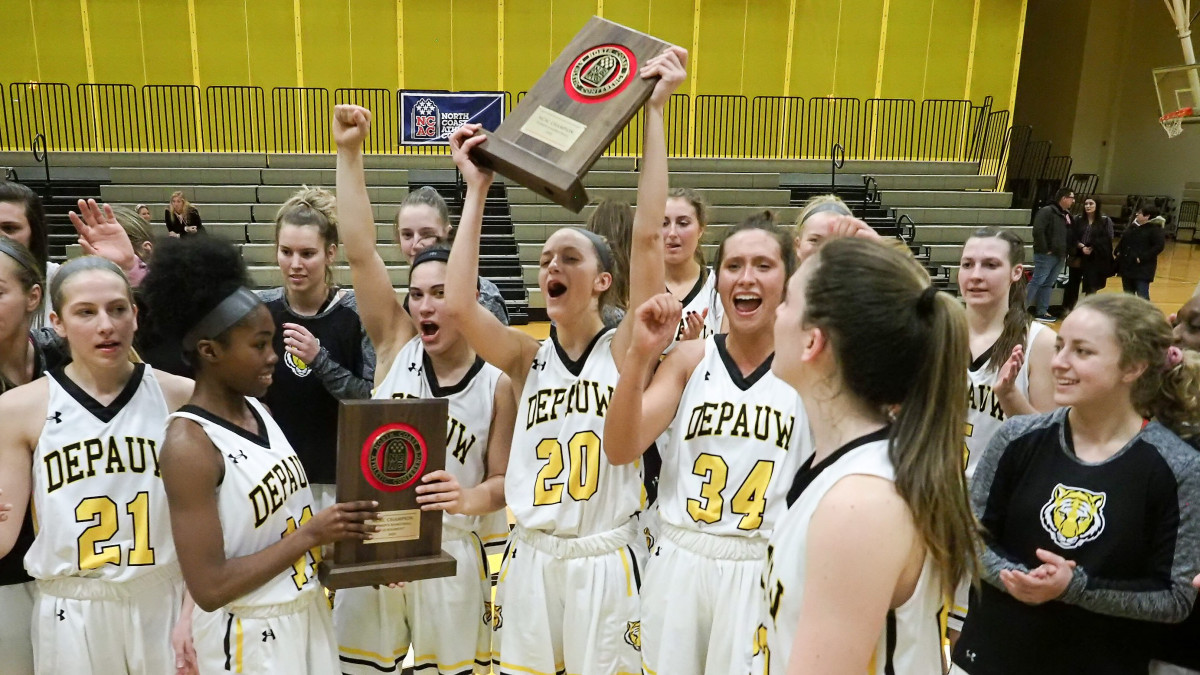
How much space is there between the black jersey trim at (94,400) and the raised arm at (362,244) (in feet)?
2.81

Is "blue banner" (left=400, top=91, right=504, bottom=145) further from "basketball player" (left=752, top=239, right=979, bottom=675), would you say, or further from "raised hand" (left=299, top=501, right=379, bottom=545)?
"basketball player" (left=752, top=239, right=979, bottom=675)

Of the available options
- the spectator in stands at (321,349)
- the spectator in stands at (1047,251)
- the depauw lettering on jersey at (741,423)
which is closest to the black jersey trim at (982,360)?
the depauw lettering on jersey at (741,423)

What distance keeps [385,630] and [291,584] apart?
1.86 feet

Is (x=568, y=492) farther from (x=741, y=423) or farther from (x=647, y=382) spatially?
(x=741, y=423)

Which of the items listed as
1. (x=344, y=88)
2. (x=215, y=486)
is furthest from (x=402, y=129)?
(x=215, y=486)

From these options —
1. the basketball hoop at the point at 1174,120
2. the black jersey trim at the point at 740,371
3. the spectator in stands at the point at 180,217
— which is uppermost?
the basketball hoop at the point at 1174,120

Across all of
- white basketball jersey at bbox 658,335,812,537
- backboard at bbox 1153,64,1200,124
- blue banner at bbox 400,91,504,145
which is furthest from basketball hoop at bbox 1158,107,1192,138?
white basketball jersey at bbox 658,335,812,537

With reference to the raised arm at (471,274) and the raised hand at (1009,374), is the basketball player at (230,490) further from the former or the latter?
the raised hand at (1009,374)

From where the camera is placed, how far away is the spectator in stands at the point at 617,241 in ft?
10.9

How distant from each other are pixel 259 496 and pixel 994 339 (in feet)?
10.1

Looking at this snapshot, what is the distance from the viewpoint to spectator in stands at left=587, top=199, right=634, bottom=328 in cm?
332

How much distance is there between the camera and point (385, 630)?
2.96m

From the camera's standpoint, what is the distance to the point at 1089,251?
1311cm

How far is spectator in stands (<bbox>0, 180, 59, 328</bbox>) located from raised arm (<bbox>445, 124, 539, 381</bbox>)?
1.85 metres
